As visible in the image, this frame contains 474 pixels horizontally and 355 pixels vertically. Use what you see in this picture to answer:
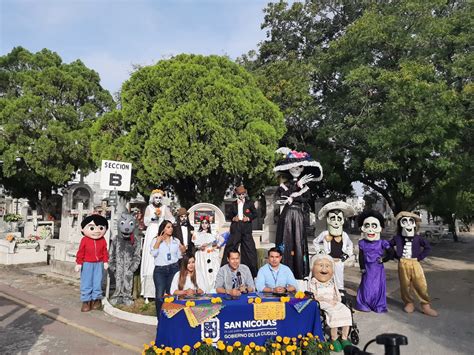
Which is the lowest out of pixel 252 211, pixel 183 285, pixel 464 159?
pixel 183 285

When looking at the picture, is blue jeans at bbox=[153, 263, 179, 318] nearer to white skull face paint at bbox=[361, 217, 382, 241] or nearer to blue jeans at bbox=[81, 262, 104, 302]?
blue jeans at bbox=[81, 262, 104, 302]

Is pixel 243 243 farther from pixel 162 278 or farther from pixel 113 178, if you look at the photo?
pixel 113 178

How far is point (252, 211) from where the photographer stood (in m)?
7.21

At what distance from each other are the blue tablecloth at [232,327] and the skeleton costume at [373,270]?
3.12 metres

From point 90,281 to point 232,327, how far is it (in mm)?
3957

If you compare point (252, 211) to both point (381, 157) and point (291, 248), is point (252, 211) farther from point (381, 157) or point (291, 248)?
point (381, 157)

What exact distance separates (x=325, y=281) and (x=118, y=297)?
3834 millimetres

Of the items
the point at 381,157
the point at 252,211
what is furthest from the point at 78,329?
the point at 381,157

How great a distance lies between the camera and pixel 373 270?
691 cm

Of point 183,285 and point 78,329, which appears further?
point 78,329

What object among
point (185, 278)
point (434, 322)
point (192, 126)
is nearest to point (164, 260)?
point (185, 278)

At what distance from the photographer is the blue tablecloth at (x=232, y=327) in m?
3.96

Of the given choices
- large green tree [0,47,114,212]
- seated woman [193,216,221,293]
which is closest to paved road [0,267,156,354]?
seated woman [193,216,221,293]

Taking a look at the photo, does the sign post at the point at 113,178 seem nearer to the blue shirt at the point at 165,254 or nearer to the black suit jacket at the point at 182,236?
the black suit jacket at the point at 182,236
